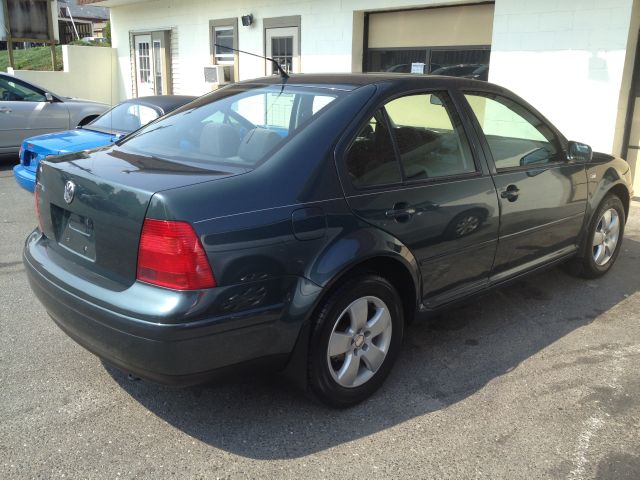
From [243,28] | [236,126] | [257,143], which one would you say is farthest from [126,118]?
[243,28]

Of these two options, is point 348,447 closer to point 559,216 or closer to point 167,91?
point 559,216

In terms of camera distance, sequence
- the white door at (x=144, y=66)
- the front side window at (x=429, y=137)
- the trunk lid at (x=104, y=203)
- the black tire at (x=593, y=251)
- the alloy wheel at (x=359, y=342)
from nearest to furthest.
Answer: the trunk lid at (x=104, y=203) < the alloy wheel at (x=359, y=342) < the front side window at (x=429, y=137) < the black tire at (x=593, y=251) < the white door at (x=144, y=66)

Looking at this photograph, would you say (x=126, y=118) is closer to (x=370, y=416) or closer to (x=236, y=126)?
(x=236, y=126)

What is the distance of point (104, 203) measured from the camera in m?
2.70

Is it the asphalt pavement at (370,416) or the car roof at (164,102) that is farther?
the car roof at (164,102)

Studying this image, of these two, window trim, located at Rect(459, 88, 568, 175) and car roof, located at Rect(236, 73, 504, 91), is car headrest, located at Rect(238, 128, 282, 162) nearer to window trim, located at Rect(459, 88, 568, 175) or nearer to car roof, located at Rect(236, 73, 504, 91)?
car roof, located at Rect(236, 73, 504, 91)

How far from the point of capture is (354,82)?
332cm

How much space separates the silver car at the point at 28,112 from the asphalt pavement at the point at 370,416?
6.53 meters

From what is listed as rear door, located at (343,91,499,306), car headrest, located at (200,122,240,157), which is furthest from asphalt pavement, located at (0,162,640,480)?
car headrest, located at (200,122,240,157)

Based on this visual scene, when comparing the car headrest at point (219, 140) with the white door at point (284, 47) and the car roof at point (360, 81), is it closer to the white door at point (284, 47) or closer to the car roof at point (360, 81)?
the car roof at point (360, 81)

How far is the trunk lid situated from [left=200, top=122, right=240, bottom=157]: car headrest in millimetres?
228

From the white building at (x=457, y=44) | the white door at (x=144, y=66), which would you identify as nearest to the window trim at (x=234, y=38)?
the white building at (x=457, y=44)

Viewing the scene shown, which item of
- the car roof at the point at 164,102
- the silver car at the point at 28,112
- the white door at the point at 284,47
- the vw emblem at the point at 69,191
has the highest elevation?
the white door at the point at 284,47

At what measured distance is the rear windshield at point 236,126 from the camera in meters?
3.04
